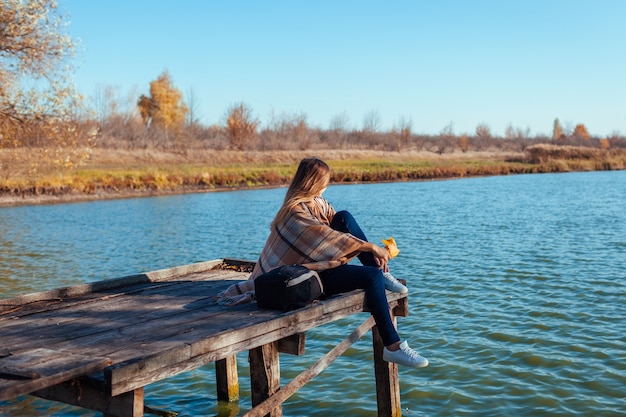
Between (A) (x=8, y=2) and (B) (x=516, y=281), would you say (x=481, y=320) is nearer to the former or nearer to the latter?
(B) (x=516, y=281)

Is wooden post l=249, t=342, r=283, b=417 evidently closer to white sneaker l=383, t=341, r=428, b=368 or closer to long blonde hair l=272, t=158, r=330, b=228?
white sneaker l=383, t=341, r=428, b=368

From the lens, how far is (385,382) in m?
6.69

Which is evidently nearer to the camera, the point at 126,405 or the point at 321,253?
the point at 126,405

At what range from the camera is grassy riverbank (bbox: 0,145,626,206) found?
120 ft

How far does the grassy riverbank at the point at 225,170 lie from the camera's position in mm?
36647

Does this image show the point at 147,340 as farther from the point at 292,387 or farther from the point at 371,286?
the point at 371,286

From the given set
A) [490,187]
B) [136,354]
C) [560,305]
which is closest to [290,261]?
[136,354]

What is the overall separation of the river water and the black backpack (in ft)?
7.16

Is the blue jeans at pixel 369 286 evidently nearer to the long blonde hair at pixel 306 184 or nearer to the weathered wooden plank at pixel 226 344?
the weathered wooden plank at pixel 226 344

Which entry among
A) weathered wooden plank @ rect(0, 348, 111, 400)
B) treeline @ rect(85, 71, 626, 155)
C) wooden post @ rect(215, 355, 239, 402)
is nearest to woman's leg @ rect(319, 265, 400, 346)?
wooden post @ rect(215, 355, 239, 402)

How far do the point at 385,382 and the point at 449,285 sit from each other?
7181 mm

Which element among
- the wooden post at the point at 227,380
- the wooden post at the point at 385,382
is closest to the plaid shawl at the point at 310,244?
the wooden post at the point at 385,382

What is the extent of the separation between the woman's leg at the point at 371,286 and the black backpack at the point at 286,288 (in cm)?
38

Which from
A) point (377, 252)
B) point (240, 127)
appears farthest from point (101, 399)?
Result: point (240, 127)
